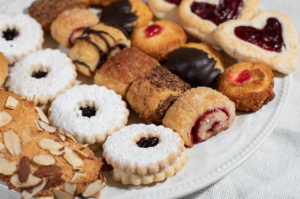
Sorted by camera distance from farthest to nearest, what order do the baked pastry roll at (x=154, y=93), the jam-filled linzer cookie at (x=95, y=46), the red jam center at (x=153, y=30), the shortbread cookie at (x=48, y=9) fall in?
the shortbread cookie at (x=48, y=9), the red jam center at (x=153, y=30), the jam-filled linzer cookie at (x=95, y=46), the baked pastry roll at (x=154, y=93)

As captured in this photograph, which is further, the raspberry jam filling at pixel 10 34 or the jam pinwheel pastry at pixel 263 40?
the raspberry jam filling at pixel 10 34

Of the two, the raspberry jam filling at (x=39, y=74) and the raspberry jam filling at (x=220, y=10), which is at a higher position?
the raspberry jam filling at (x=220, y=10)

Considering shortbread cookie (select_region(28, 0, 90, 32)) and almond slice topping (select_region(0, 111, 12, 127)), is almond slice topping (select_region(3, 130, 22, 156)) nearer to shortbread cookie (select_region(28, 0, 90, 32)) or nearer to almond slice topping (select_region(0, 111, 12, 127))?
almond slice topping (select_region(0, 111, 12, 127))

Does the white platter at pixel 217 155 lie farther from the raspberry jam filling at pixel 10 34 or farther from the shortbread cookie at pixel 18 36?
the raspberry jam filling at pixel 10 34

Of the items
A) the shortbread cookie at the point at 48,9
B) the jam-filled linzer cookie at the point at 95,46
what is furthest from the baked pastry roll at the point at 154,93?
the shortbread cookie at the point at 48,9

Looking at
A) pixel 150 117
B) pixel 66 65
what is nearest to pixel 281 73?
pixel 150 117

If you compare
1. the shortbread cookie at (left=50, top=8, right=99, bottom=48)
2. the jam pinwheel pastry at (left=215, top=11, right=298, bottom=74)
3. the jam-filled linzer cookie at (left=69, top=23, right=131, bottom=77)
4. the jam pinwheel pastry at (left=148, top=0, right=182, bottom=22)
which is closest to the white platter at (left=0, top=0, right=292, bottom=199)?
the jam pinwheel pastry at (left=215, top=11, right=298, bottom=74)

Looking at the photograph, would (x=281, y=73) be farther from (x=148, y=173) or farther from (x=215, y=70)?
(x=148, y=173)
